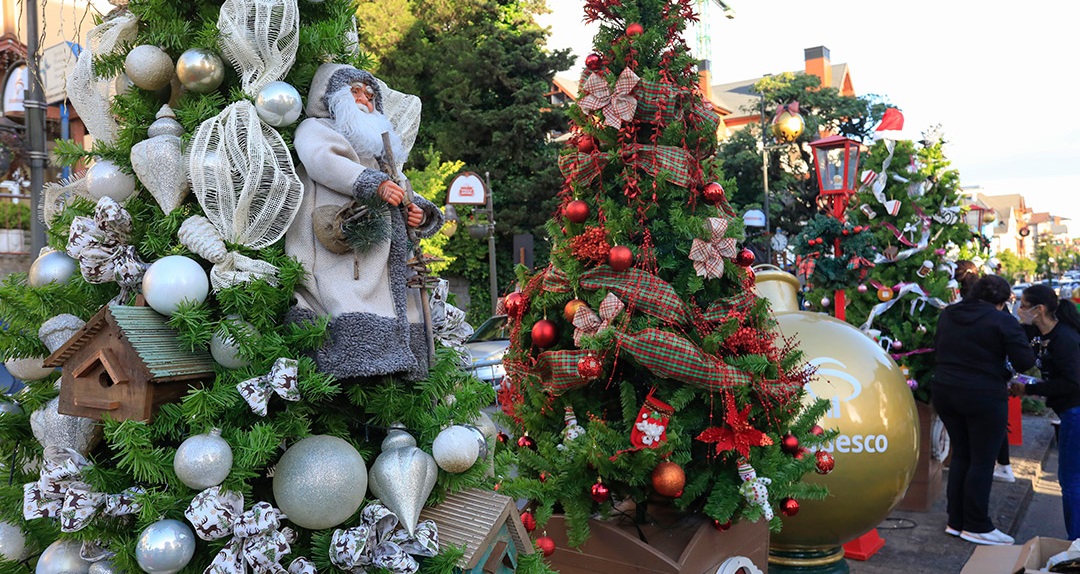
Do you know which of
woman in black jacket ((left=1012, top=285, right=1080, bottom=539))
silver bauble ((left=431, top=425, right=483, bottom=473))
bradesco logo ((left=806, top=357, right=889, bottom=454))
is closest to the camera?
silver bauble ((left=431, top=425, right=483, bottom=473))

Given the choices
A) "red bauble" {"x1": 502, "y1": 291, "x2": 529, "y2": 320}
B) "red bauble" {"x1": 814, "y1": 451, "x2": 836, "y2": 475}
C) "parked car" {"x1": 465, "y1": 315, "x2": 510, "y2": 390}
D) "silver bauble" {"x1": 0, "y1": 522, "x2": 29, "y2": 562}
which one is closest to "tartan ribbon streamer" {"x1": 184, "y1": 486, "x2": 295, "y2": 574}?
"silver bauble" {"x1": 0, "y1": 522, "x2": 29, "y2": 562}

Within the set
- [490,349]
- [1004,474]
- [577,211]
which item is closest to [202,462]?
[577,211]

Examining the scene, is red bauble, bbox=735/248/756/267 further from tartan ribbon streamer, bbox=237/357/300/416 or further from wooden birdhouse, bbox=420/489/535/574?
tartan ribbon streamer, bbox=237/357/300/416

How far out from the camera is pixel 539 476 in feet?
11.7

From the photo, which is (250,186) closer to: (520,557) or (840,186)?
(520,557)

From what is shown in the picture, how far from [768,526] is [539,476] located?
3.60ft

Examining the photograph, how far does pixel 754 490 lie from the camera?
3229 mm

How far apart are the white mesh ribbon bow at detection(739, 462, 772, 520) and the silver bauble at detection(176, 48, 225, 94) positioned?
2.45 metres

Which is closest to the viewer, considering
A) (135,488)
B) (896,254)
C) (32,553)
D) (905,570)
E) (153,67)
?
(135,488)

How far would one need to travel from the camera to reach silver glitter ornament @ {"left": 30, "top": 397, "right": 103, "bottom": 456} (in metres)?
2.21

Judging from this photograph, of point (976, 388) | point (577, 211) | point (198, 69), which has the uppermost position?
point (198, 69)

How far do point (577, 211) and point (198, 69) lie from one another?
1.76m

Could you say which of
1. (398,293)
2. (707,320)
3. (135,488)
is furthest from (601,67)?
(135,488)

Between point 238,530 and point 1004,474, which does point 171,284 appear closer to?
point 238,530
